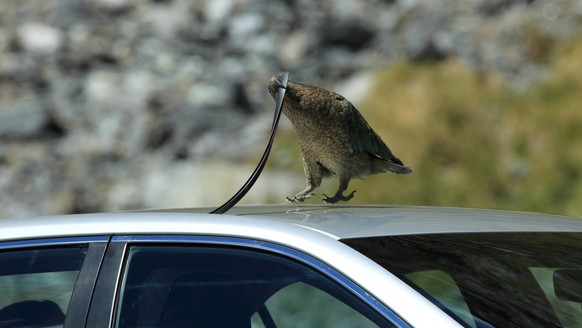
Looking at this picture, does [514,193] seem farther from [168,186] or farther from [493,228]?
[493,228]

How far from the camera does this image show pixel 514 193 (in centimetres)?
935

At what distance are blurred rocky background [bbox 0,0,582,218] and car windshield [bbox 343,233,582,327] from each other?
676cm

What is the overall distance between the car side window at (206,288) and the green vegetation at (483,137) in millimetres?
6515

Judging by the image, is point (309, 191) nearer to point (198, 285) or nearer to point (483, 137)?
point (198, 285)

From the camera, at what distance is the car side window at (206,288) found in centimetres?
219

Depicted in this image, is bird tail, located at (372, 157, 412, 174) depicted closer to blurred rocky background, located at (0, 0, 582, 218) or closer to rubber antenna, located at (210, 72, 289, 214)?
rubber antenna, located at (210, 72, 289, 214)

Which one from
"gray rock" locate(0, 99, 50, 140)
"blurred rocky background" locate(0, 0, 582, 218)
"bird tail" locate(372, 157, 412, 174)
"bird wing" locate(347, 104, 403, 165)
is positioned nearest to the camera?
"bird wing" locate(347, 104, 403, 165)

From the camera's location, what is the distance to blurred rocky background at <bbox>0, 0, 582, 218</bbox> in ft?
32.4

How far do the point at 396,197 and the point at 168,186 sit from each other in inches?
116

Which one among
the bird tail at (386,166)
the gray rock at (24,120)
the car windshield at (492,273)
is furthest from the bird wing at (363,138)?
the gray rock at (24,120)

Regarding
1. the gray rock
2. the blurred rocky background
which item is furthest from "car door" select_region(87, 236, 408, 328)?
the gray rock

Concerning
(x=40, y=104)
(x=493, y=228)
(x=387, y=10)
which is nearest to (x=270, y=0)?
(x=387, y=10)

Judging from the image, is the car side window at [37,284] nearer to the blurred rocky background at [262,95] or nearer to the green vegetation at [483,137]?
the green vegetation at [483,137]

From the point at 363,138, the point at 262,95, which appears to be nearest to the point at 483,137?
the point at 262,95
